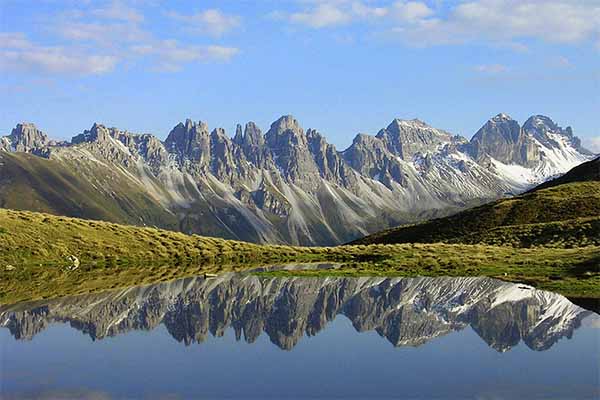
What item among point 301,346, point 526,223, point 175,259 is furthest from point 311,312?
point 526,223

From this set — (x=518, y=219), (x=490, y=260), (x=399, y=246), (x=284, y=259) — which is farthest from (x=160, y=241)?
(x=518, y=219)

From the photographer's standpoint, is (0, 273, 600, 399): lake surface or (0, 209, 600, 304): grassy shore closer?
Answer: (0, 273, 600, 399): lake surface

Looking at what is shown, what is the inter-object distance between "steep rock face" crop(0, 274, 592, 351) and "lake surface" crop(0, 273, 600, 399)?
9 cm

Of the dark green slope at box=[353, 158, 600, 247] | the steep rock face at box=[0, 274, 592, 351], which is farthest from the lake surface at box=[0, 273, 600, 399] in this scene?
the dark green slope at box=[353, 158, 600, 247]

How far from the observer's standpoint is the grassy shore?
47513 mm

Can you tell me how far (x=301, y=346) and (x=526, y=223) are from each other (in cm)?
9936

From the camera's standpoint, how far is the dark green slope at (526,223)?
87000mm

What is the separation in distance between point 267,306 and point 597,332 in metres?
17.2

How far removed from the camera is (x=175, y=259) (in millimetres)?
68500

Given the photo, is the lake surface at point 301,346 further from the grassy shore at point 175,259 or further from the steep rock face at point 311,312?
the grassy shore at point 175,259

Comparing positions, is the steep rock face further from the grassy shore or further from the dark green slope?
the dark green slope

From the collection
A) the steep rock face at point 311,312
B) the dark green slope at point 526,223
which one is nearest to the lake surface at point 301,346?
the steep rock face at point 311,312

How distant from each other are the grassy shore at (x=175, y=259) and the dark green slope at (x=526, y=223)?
16331 millimetres

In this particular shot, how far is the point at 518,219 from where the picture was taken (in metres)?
122
